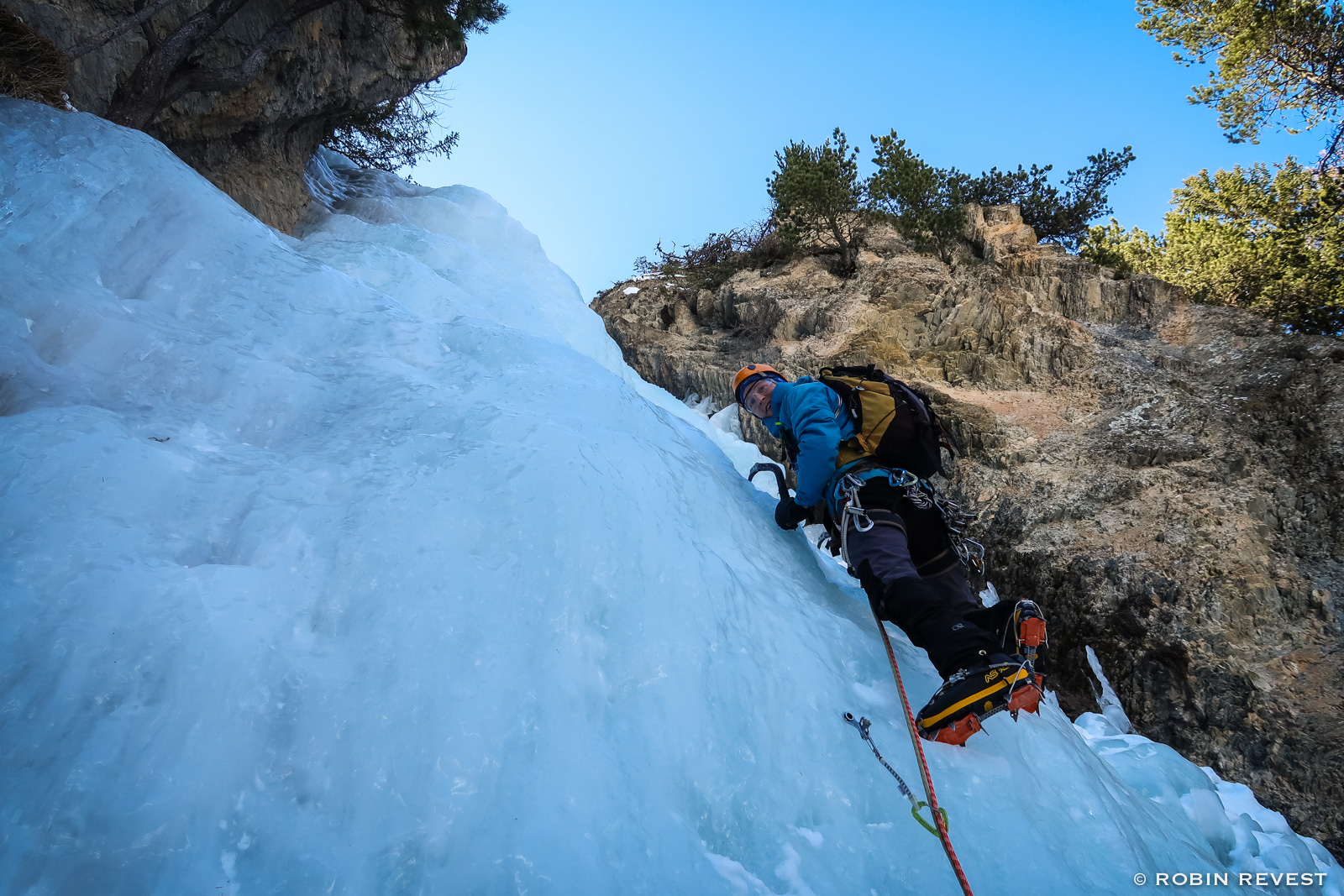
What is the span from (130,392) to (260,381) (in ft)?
1.44

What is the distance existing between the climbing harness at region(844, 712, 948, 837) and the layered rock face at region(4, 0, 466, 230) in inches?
241

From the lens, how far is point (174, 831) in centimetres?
142

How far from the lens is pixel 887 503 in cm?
309

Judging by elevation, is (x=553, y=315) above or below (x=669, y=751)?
above

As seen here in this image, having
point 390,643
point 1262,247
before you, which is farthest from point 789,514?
point 1262,247

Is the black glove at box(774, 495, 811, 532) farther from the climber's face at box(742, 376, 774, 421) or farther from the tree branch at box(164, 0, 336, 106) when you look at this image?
the tree branch at box(164, 0, 336, 106)

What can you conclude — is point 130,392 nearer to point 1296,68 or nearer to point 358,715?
point 358,715

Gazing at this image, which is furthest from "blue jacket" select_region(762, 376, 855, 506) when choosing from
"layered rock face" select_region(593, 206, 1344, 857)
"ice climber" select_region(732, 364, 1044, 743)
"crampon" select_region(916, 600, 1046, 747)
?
"layered rock face" select_region(593, 206, 1344, 857)

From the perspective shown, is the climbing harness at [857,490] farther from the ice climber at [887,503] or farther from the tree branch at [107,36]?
the tree branch at [107,36]

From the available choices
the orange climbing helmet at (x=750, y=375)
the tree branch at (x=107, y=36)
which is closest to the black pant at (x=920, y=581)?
the orange climbing helmet at (x=750, y=375)

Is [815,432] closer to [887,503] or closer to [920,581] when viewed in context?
[887,503]

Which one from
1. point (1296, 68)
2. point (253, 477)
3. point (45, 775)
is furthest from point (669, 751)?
point (1296, 68)

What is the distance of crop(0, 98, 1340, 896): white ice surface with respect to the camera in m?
1.53

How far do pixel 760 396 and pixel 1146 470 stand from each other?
3577 millimetres
